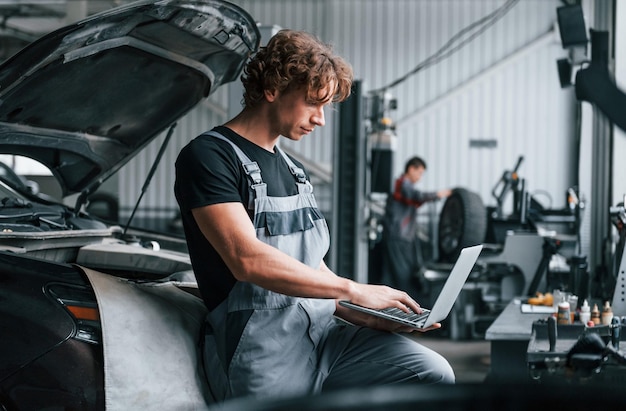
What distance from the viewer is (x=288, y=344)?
1.94 m

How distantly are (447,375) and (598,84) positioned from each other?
0.74 m

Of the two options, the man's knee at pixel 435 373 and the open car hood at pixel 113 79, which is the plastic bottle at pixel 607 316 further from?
the open car hood at pixel 113 79

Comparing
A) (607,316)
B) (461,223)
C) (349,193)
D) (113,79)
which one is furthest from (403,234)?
(113,79)

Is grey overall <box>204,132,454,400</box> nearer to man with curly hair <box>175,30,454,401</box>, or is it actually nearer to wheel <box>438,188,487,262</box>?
man with curly hair <box>175,30,454,401</box>

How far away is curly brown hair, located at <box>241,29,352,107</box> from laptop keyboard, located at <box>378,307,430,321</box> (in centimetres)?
53

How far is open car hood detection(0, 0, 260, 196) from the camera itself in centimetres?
205

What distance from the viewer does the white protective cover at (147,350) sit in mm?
1884

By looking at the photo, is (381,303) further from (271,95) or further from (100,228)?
(100,228)

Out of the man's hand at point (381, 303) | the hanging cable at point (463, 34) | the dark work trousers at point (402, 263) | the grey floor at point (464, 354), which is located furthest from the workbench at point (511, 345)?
the hanging cable at point (463, 34)

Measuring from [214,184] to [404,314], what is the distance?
0.54m

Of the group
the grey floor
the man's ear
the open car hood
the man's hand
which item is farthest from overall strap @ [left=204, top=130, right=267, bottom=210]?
the grey floor

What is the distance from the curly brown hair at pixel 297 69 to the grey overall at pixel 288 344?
18 centimetres

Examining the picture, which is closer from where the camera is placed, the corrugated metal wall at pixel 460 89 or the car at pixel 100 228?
the car at pixel 100 228

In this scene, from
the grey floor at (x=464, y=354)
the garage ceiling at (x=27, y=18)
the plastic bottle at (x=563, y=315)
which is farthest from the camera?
the garage ceiling at (x=27, y=18)
